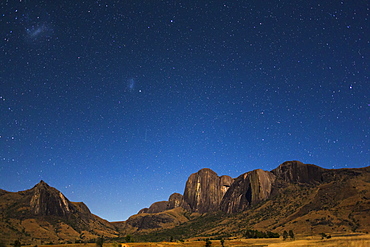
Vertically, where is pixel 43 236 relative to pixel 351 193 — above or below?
below

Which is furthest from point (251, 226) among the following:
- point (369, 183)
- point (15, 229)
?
point (15, 229)

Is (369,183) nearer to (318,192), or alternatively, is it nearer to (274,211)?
(318,192)

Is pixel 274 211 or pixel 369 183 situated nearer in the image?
pixel 369 183

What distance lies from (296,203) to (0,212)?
21860 cm

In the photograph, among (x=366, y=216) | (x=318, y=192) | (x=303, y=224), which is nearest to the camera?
(x=366, y=216)

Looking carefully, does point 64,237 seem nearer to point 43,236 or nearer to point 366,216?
point 43,236

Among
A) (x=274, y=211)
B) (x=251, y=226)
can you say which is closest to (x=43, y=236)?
(x=251, y=226)

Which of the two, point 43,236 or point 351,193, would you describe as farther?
point 43,236

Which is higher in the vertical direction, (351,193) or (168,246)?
(351,193)

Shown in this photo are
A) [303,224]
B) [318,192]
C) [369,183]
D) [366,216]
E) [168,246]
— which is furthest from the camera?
[318,192]

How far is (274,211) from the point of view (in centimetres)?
19825

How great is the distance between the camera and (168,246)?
97250mm

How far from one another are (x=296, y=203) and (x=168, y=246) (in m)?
129

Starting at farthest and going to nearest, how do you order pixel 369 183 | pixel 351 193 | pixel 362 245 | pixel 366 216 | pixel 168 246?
pixel 369 183, pixel 351 193, pixel 366 216, pixel 168 246, pixel 362 245
